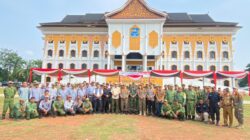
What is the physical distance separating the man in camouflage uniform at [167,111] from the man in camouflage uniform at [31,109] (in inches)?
222

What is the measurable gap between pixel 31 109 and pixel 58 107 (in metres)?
1.17

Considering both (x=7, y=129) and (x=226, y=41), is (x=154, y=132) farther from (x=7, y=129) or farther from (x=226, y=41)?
(x=226, y=41)

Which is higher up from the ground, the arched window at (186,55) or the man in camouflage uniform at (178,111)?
the arched window at (186,55)

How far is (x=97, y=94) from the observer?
12.0 metres

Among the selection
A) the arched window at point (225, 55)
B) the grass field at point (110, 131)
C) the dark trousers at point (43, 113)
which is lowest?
the grass field at point (110, 131)

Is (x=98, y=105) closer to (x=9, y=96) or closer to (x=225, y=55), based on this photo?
(x=9, y=96)

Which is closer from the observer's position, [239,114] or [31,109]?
[239,114]

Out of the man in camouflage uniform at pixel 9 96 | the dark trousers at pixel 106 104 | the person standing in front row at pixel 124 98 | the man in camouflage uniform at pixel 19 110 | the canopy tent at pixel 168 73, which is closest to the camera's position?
the man in camouflage uniform at pixel 19 110

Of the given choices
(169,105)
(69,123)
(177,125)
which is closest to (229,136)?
(177,125)

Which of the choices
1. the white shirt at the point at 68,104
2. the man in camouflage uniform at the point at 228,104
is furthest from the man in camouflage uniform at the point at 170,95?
the white shirt at the point at 68,104

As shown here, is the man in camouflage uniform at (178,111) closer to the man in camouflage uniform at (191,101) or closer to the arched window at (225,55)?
the man in camouflage uniform at (191,101)

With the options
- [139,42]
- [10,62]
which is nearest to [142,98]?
[139,42]

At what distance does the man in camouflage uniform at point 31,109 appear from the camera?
33.4ft

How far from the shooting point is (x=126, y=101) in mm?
11914
